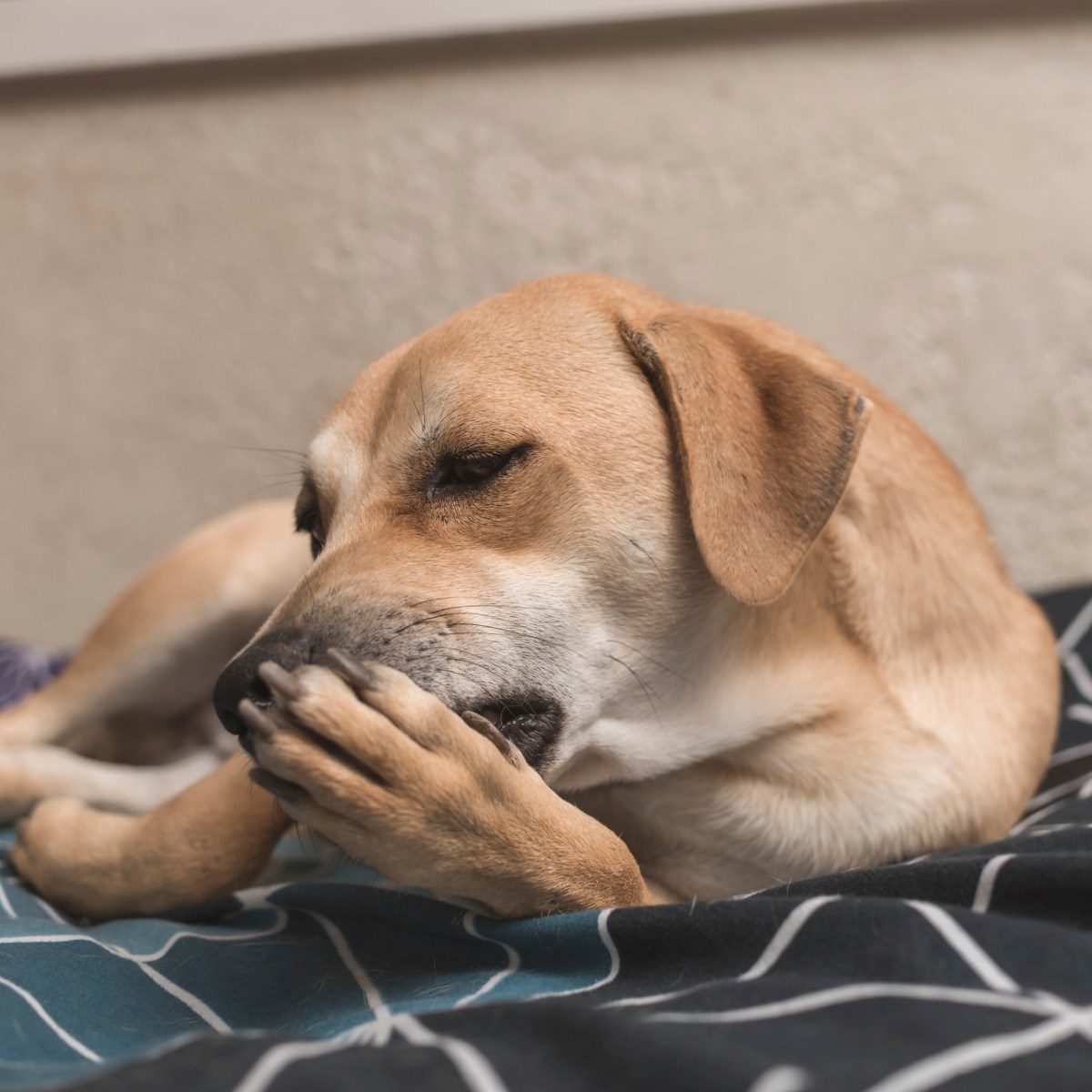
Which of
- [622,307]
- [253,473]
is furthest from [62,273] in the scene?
[622,307]

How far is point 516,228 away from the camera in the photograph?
2734mm

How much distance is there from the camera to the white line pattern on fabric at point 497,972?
1.04m

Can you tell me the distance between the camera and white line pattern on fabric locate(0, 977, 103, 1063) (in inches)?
37.2

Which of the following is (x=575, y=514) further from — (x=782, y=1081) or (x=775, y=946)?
(x=782, y=1081)

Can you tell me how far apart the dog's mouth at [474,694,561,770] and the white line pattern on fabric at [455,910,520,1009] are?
20cm

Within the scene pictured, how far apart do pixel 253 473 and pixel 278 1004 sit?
2101 millimetres

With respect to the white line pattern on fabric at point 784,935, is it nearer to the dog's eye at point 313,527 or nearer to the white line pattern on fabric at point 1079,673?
the dog's eye at point 313,527

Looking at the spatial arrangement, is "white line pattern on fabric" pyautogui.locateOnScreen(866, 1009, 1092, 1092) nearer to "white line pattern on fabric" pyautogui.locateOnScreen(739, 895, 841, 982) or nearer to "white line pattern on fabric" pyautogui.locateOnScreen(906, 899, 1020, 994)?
"white line pattern on fabric" pyautogui.locateOnScreen(906, 899, 1020, 994)

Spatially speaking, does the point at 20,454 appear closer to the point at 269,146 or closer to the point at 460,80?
the point at 269,146

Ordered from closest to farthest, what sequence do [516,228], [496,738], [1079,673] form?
1. [496,738]
2. [1079,673]
3. [516,228]

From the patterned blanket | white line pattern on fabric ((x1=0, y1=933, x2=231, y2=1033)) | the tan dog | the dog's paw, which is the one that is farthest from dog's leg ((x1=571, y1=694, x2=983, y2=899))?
the dog's paw

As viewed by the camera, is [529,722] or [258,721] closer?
[258,721]

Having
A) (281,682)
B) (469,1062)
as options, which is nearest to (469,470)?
(281,682)

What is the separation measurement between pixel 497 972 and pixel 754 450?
2.22 feet
